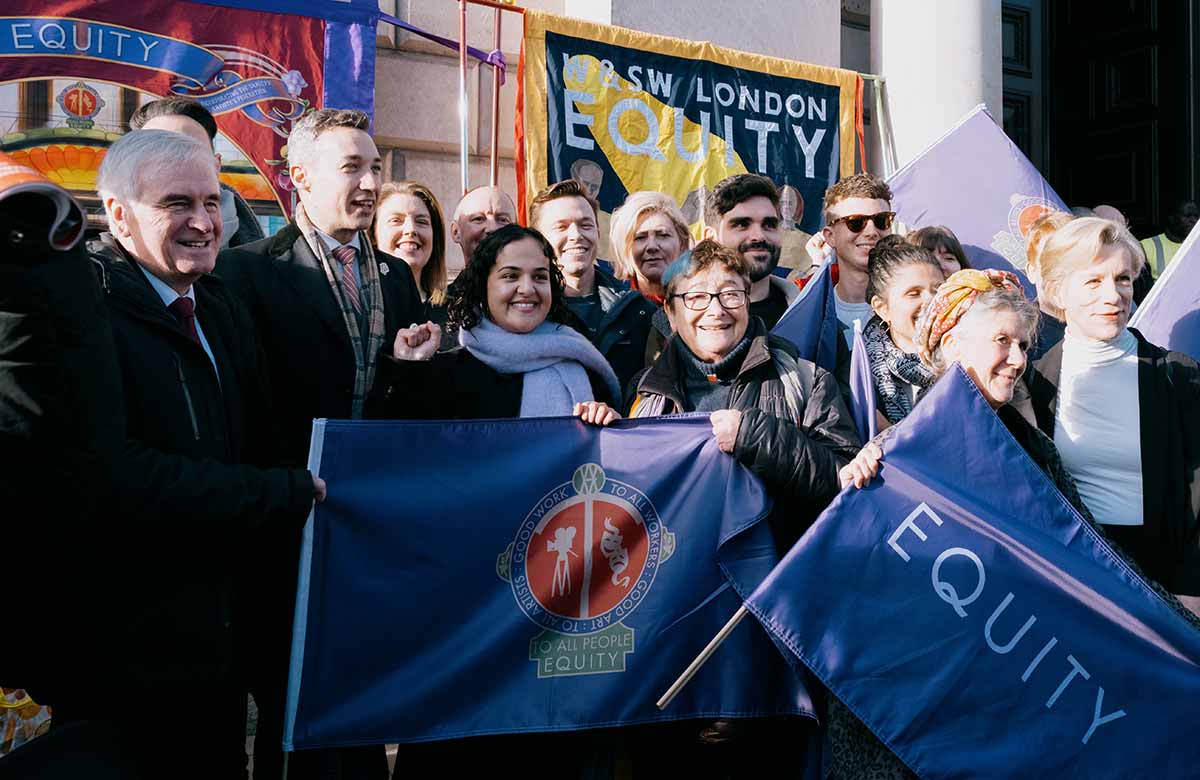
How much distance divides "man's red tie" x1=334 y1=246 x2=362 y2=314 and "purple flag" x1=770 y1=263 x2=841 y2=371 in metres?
1.39

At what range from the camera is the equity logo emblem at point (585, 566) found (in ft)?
10.6

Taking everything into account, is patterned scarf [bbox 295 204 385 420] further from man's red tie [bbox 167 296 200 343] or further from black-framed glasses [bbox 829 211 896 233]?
black-framed glasses [bbox 829 211 896 233]

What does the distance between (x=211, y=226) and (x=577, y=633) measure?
1437 millimetres

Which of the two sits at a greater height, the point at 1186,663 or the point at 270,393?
the point at 270,393

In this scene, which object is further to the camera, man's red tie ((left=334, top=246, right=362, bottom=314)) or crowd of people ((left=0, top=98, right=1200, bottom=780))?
man's red tie ((left=334, top=246, right=362, bottom=314))

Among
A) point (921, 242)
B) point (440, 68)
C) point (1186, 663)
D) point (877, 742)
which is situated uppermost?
point (440, 68)

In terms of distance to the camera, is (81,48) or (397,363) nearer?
(397,363)

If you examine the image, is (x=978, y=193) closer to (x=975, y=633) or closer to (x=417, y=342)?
(x=975, y=633)

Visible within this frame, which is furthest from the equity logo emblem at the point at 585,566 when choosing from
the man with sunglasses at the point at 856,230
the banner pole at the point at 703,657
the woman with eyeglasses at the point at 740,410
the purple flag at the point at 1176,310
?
the purple flag at the point at 1176,310

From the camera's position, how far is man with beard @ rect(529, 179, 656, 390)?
4.06m

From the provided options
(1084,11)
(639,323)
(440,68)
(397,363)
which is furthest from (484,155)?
(1084,11)

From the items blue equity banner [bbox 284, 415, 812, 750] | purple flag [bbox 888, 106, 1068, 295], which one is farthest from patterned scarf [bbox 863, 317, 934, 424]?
purple flag [bbox 888, 106, 1068, 295]

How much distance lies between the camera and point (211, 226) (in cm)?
275

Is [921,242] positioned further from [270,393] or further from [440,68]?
[440,68]
